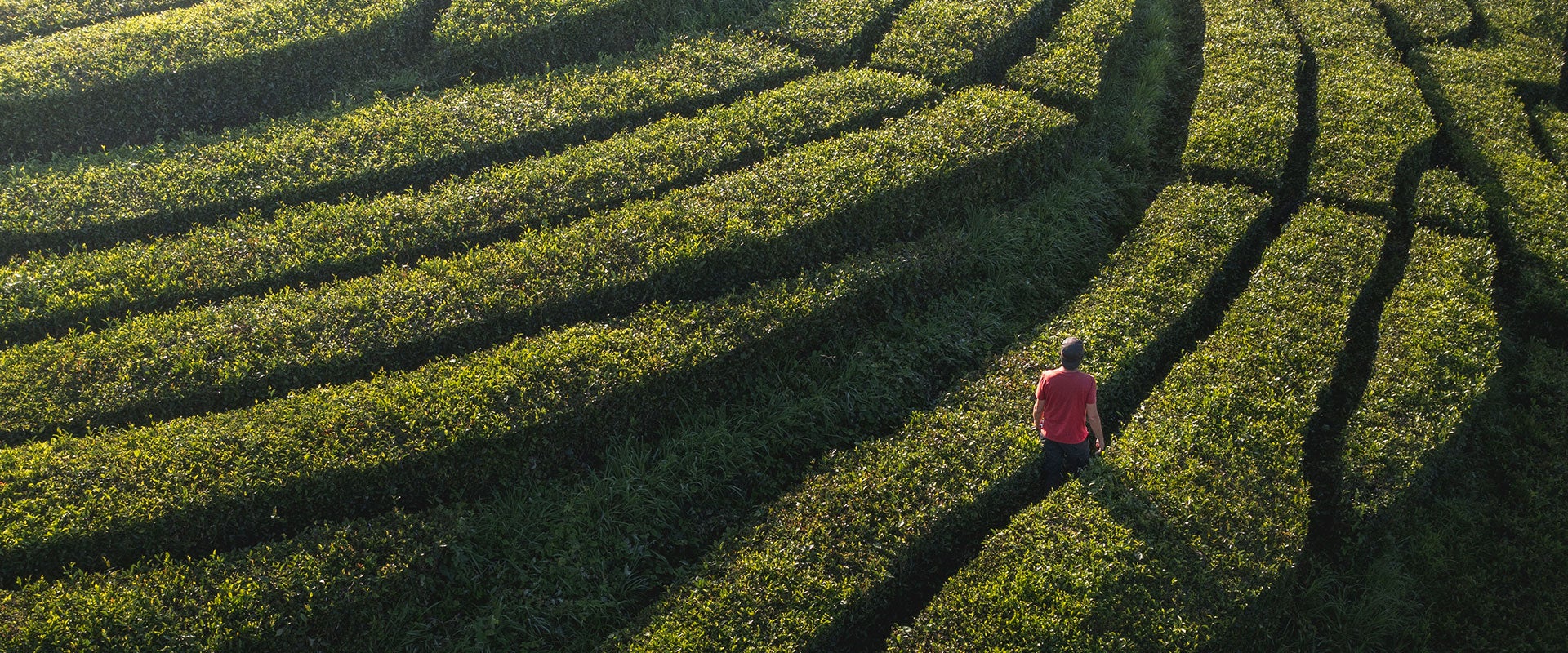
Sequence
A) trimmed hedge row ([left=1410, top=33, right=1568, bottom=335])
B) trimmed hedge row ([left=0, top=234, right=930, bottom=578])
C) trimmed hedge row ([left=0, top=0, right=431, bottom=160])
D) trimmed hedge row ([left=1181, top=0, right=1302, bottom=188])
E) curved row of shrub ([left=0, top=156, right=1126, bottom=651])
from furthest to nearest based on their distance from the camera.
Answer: trimmed hedge row ([left=1181, top=0, right=1302, bottom=188]) → trimmed hedge row ([left=0, top=0, right=431, bottom=160]) → trimmed hedge row ([left=1410, top=33, right=1568, bottom=335]) → trimmed hedge row ([left=0, top=234, right=930, bottom=578]) → curved row of shrub ([left=0, top=156, right=1126, bottom=651])

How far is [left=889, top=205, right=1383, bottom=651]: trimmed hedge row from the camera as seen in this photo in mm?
7805

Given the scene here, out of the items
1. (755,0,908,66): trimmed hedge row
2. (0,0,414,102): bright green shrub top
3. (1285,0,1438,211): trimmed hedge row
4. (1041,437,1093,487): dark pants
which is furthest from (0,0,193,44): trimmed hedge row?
(1285,0,1438,211): trimmed hedge row

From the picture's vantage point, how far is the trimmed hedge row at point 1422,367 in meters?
9.22

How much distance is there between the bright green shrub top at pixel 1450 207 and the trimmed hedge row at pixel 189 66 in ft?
42.0

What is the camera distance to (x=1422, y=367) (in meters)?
10.0

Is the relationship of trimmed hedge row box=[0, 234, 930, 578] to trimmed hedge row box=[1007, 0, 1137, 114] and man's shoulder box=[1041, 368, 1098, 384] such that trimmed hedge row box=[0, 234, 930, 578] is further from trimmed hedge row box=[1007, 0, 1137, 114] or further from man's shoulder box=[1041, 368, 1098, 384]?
trimmed hedge row box=[1007, 0, 1137, 114]

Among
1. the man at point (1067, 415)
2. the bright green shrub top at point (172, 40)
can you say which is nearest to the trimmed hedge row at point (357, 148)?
the bright green shrub top at point (172, 40)

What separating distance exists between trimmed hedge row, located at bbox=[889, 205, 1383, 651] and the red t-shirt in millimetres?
469

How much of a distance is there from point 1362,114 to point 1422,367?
4.79 m

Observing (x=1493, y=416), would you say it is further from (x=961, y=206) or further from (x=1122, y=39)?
(x=1122, y=39)

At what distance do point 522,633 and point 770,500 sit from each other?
8.00 ft

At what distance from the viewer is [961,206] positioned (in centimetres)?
1191

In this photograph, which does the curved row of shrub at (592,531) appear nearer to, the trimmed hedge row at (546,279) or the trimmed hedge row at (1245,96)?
the trimmed hedge row at (546,279)

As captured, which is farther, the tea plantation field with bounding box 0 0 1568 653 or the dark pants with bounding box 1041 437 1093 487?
the dark pants with bounding box 1041 437 1093 487
